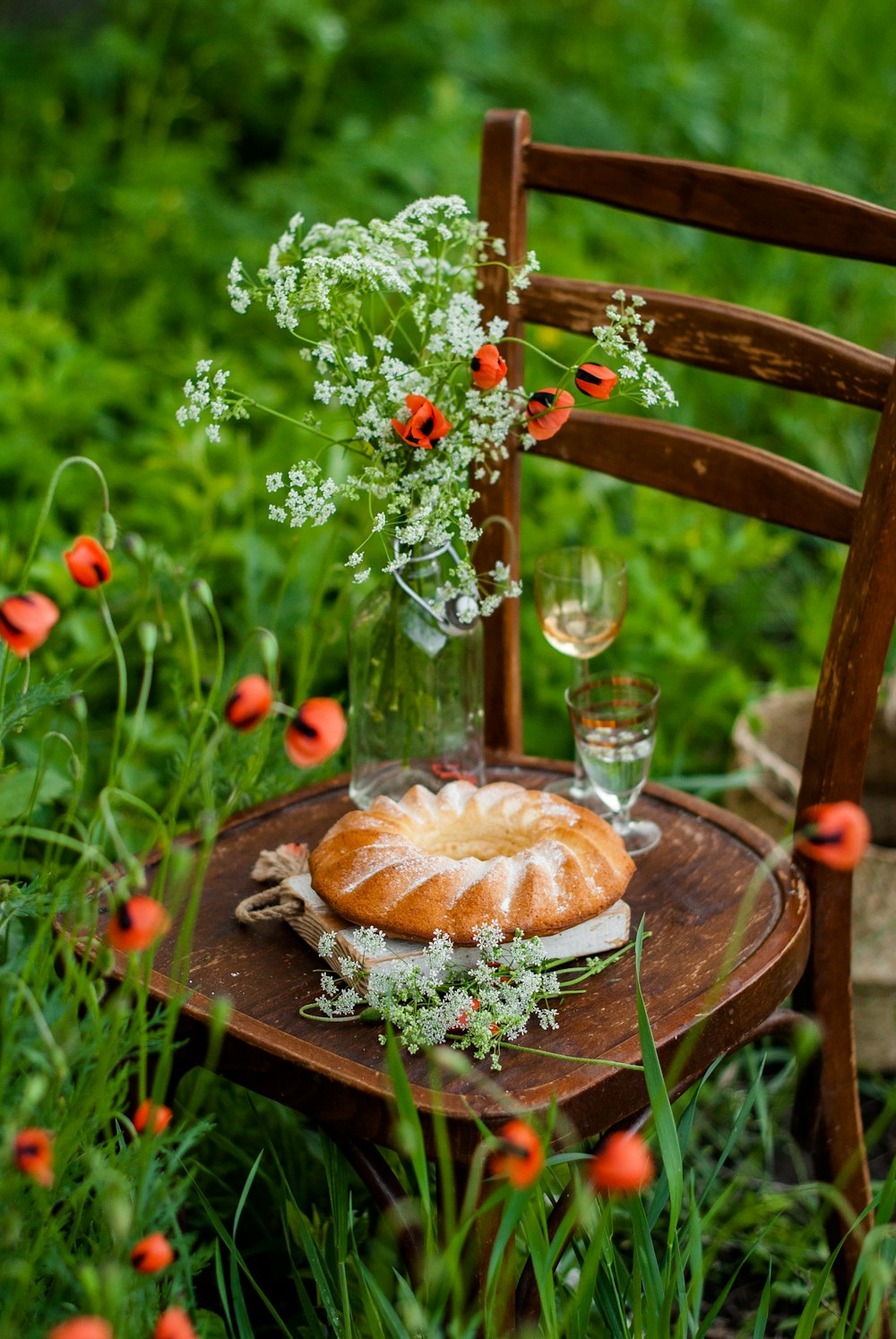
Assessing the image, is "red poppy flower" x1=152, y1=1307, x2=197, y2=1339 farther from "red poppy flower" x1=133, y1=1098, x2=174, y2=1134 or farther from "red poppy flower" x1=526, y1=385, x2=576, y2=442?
"red poppy flower" x1=526, y1=385, x2=576, y2=442

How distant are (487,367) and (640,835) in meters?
0.52

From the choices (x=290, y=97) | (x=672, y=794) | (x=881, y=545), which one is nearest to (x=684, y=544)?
(x=672, y=794)

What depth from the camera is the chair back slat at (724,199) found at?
1.26 m

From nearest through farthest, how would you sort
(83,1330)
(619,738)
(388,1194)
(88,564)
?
1. (83,1330)
2. (88,564)
3. (388,1194)
4. (619,738)

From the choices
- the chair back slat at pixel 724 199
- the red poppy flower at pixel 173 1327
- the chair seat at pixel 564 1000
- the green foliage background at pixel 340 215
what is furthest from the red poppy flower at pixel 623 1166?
the green foliage background at pixel 340 215

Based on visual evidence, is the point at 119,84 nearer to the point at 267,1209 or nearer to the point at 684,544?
the point at 684,544

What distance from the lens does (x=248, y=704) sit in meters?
0.75

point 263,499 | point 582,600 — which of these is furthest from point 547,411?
point 263,499

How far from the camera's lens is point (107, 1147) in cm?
97

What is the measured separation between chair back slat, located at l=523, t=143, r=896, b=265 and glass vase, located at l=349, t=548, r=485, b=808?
0.44 metres

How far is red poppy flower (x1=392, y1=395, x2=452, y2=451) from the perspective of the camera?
110cm

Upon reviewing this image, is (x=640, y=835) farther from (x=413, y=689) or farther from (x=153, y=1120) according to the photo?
(x=153, y=1120)

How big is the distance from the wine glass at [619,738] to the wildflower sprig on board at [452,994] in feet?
0.90

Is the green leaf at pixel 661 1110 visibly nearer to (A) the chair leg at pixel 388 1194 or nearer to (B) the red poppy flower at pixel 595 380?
(A) the chair leg at pixel 388 1194
